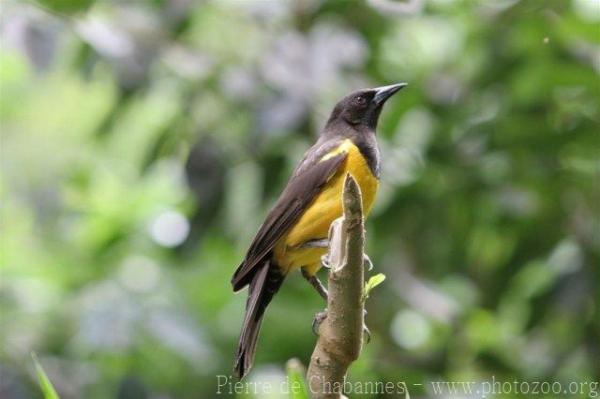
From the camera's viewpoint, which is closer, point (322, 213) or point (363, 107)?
point (322, 213)

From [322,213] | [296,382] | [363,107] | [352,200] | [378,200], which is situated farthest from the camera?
[378,200]

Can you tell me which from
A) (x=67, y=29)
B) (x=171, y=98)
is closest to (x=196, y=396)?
(x=171, y=98)

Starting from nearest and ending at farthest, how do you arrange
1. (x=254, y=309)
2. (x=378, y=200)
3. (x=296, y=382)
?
(x=296, y=382), (x=254, y=309), (x=378, y=200)

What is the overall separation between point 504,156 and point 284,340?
65.3 inches

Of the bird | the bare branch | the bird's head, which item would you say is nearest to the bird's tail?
the bird

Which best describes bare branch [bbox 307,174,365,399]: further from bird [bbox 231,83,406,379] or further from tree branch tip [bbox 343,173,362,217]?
bird [bbox 231,83,406,379]

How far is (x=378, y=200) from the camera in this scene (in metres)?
6.46

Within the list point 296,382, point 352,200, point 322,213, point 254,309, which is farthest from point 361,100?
point 296,382

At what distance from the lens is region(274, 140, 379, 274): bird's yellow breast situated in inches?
189

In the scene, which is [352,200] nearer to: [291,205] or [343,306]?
[343,306]

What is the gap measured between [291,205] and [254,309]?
1.97 feet

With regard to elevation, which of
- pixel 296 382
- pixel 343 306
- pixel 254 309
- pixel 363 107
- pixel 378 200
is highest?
pixel 378 200

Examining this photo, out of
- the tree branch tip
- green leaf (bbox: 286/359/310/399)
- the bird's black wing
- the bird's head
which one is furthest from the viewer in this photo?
the bird's head

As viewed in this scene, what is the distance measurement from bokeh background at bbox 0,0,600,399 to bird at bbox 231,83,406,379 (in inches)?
35.8
